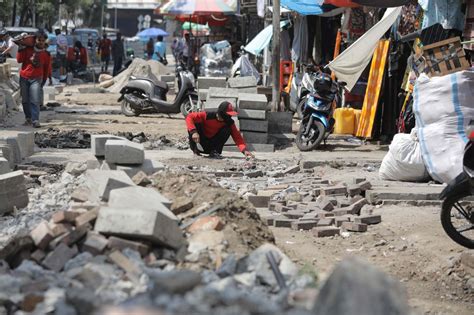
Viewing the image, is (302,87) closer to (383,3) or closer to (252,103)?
(252,103)

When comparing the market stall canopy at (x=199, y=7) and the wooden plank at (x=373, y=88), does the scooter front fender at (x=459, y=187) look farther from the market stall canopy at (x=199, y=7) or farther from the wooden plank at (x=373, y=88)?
the market stall canopy at (x=199, y=7)

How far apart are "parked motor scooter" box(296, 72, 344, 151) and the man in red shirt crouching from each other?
5.45 feet

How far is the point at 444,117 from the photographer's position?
9727mm

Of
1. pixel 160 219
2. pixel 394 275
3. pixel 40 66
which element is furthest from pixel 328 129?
pixel 160 219

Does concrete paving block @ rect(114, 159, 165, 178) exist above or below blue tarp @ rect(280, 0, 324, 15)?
below

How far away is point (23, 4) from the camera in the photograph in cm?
4338

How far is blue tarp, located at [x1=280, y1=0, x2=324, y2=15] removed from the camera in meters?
17.7

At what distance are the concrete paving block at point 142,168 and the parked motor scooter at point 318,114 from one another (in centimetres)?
593

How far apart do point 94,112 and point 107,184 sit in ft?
46.9

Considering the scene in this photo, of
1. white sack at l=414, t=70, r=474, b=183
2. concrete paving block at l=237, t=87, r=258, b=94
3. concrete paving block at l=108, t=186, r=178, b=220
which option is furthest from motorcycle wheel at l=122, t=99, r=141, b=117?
concrete paving block at l=108, t=186, r=178, b=220

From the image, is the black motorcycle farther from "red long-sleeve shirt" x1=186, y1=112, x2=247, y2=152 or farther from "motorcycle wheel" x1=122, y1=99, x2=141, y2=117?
"motorcycle wheel" x1=122, y1=99, x2=141, y2=117

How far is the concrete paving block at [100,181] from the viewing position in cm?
678

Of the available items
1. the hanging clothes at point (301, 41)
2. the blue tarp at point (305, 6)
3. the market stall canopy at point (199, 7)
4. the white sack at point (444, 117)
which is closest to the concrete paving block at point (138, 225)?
the white sack at point (444, 117)

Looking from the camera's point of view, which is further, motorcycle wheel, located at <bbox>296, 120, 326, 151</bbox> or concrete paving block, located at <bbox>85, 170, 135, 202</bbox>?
motorcycle wheel, located at <bbox>296, 120, 326, 151</bbox>
